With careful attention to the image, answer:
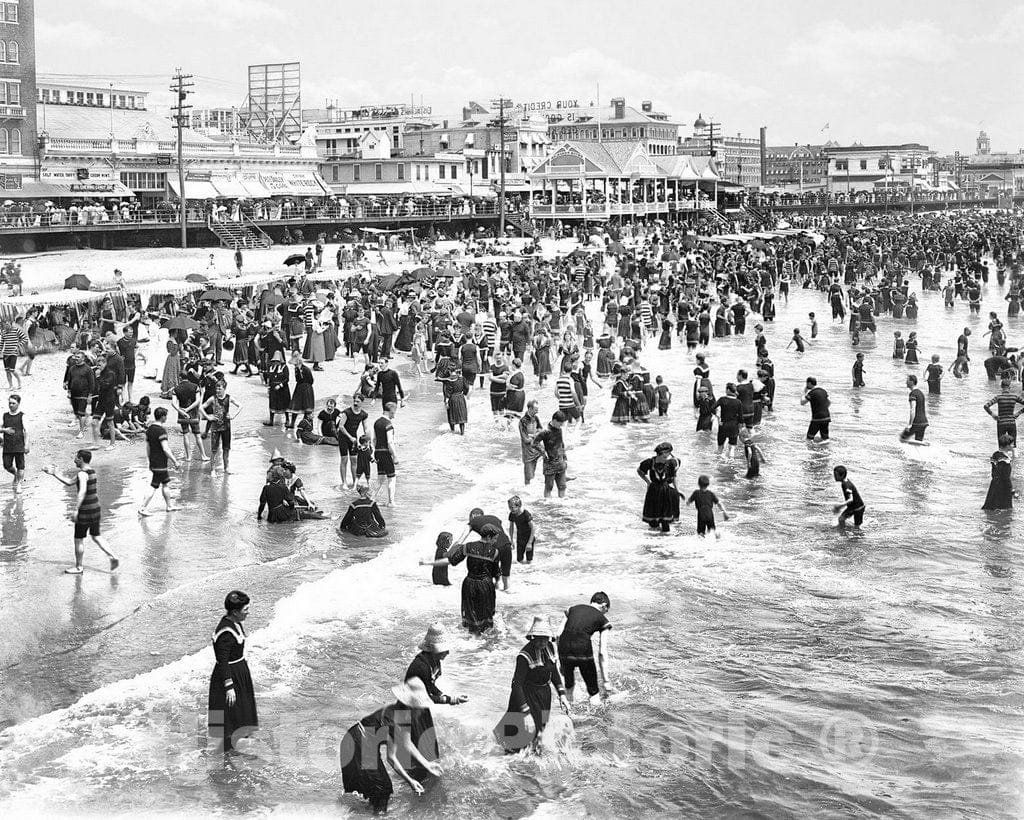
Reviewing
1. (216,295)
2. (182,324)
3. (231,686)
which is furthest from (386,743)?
(216,295)

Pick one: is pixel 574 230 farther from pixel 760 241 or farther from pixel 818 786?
pixel 818 786

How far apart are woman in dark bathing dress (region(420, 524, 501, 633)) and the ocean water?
0.19 m

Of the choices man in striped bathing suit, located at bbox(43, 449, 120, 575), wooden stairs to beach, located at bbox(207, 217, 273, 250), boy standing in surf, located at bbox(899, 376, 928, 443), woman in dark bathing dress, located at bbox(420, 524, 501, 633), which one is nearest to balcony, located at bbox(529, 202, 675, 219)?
wooden stairs to beach, located at bbox(207, 217, 273, 250)

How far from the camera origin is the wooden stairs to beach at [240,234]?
5159 cm

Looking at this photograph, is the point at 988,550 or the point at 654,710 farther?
the point at 988,550

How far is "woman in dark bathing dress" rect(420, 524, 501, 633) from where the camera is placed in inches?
427

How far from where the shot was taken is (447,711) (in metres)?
9.58

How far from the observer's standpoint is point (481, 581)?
10930mm

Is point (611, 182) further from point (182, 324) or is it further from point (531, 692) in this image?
point (531, 692)

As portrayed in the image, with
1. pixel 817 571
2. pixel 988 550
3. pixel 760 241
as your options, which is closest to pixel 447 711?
pixel 817 571

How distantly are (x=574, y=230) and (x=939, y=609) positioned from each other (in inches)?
2272

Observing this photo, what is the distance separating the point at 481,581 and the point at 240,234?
4440 cm

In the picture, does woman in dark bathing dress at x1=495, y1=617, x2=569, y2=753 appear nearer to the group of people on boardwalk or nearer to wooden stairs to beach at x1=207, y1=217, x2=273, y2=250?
the group of people on boardwalk

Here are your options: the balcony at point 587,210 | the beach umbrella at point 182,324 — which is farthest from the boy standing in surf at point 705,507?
the balcony at point 587,210
